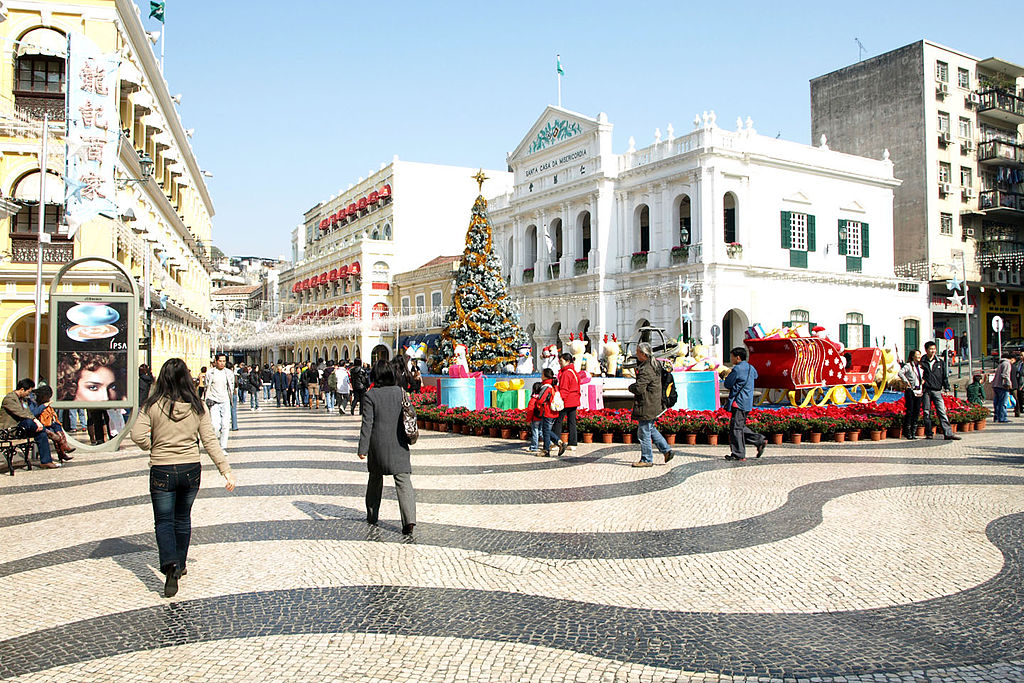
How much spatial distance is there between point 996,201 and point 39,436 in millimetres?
46848

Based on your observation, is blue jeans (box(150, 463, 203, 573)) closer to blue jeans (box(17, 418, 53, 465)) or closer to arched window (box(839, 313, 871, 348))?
blue jeans (box(17, 418, 53, 465))

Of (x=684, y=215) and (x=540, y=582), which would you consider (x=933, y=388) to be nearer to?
(x=540, y=582)

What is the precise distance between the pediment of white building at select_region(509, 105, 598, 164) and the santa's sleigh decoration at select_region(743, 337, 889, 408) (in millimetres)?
20773

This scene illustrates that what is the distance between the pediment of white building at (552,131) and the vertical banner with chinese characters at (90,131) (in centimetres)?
2207

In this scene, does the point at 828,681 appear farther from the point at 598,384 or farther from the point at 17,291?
the point at 17,291

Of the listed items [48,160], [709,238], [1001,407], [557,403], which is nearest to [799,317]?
[709,238]

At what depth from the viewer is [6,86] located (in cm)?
2303

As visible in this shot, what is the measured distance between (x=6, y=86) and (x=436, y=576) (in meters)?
23.5

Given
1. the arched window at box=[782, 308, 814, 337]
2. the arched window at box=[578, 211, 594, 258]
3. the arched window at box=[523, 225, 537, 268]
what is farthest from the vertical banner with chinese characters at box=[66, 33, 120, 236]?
Result: the arched window at box=[782, 308, 814, 337]

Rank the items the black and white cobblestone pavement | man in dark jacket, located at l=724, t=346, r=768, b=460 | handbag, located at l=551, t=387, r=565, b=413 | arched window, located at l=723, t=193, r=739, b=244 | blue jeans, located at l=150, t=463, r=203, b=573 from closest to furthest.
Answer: the black and white cobblestone pavement → blue jeans, located at l=150, t=463, r=203, b=573 → man in dark jacket, located at l=724, t=346, r=768, b=460 → handbag, located at l=551, t=387, r=565, b=413 → arched window, located at l=723, t=193, r=739, b=244

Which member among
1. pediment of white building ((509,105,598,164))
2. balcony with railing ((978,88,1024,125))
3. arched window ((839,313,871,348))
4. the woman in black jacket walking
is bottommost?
the woman in black jacket walking

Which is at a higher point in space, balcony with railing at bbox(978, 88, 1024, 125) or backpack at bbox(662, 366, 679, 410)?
balcony with railing at bbox(978, 88, 1024, 125)

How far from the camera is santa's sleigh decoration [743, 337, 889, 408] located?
17703 millimetres

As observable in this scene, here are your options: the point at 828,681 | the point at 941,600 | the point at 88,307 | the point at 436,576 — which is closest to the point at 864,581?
the point at 941,600
